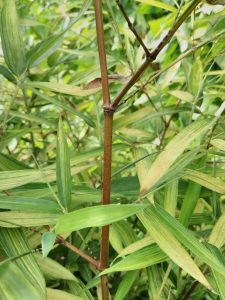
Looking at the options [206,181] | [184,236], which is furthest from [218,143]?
[184,236]

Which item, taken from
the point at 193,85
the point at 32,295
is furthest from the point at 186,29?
the point at 32,295

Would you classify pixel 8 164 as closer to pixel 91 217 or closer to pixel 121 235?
pixel 121 235

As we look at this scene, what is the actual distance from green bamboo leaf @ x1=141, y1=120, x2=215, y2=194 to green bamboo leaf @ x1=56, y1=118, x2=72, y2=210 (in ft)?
0.29

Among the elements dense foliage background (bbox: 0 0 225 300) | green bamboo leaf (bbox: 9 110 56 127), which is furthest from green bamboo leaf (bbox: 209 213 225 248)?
green bamboo leaf (bbox: 9 110 56 127)

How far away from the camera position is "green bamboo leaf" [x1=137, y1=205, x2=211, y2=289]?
21.2 inches

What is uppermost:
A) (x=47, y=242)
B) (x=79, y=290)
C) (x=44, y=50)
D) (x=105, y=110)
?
(x=44, y=50)

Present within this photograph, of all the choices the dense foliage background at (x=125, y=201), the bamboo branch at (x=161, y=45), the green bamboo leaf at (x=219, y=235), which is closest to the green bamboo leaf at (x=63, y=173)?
the dense foliage background at (x=125, y=201)

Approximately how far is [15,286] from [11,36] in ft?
1.20

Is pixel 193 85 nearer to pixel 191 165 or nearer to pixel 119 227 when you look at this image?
pixel 191 165

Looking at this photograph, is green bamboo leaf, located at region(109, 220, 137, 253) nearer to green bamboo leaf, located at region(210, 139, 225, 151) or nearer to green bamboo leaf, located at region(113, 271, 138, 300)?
green bamboo leaf, located at region(113, 271, 138, 300)

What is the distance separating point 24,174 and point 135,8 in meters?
1.38

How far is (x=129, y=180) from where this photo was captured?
30.8 inches

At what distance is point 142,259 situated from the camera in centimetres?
59

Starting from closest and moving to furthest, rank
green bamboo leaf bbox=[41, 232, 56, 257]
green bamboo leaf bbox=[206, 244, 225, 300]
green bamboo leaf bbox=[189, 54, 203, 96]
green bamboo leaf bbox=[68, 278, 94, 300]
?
green bamboo leaf bbox=[41, 232, 56, 257]
green bamboo leaf bbox=[206, 244, 225, 300]
green bamboo leaf bbox=[68, 278, 94, 300]
green bamboo leaf bbox=[189, 54, 203, 96]
